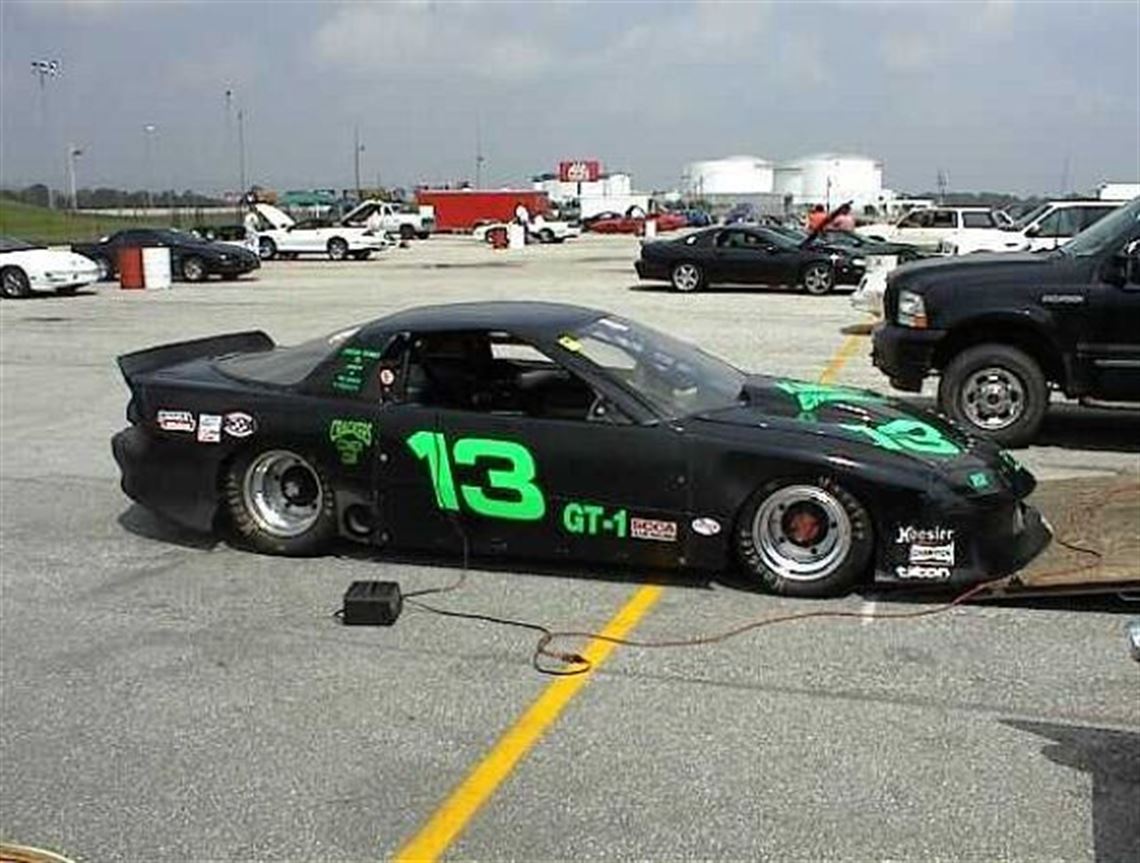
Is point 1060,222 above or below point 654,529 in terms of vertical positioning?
above

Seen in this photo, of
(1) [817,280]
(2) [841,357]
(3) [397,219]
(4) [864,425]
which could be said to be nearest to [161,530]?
(4) [864,425]

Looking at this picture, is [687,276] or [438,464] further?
[687,276]

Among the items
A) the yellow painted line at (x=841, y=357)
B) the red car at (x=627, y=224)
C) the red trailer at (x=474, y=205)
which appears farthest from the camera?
the red trailer at (x=474, y=205)

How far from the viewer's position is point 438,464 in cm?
579

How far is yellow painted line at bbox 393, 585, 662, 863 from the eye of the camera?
11.3 feet

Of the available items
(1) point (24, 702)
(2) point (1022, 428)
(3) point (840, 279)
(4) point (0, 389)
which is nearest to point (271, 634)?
(1) point (24, 702)

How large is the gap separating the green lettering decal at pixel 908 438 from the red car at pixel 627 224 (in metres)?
60.3

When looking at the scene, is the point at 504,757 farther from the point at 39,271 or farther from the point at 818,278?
the point at 39,271

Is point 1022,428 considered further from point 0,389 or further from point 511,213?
point 511,213

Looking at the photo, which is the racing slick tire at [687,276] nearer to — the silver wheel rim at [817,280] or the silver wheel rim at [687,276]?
the silver wheel rim at [687,276]

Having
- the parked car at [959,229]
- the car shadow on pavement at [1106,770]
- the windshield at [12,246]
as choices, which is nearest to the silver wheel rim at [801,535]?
the car shadow on pavement at [1106,770]

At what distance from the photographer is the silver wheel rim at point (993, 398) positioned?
28.5ft

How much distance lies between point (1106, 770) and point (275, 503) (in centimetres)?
410

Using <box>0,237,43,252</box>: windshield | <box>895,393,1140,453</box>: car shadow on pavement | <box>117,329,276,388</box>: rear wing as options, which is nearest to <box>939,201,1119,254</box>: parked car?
<box>895,393,1140,453</box>: car shadow on pavement
